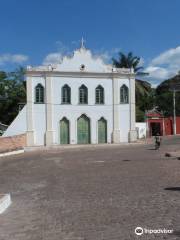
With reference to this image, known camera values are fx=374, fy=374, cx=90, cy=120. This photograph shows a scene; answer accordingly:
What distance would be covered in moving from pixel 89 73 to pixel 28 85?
628 centimetres

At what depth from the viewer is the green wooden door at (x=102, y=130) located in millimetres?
38562

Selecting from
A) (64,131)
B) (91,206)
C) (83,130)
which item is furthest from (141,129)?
(91,206)

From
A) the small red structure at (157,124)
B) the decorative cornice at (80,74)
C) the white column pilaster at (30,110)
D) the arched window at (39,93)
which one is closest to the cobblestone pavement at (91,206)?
the white column pilaster at (30,110)

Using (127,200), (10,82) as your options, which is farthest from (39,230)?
(10,82)

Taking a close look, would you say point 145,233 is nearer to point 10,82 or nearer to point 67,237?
point 67,237

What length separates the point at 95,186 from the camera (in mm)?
11078

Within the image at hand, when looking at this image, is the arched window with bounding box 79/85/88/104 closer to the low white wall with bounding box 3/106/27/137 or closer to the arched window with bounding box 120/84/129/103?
the arched window with bounding box 120/84/129/103

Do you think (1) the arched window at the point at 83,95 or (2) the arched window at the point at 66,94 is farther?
(1) the arched window at the point at 83,95

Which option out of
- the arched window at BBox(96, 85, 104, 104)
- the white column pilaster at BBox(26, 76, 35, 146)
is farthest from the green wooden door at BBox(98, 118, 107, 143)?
the white column pilaster at BBox(26, 76, 35, 146)

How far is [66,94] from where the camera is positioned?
37.8 metres

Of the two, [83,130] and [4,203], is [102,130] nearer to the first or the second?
[83,130]

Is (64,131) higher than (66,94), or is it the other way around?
(66,94)

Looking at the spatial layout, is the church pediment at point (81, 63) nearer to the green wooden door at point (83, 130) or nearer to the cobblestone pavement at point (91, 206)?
the green wooden door at point (83, 130)

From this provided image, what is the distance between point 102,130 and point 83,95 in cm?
412
